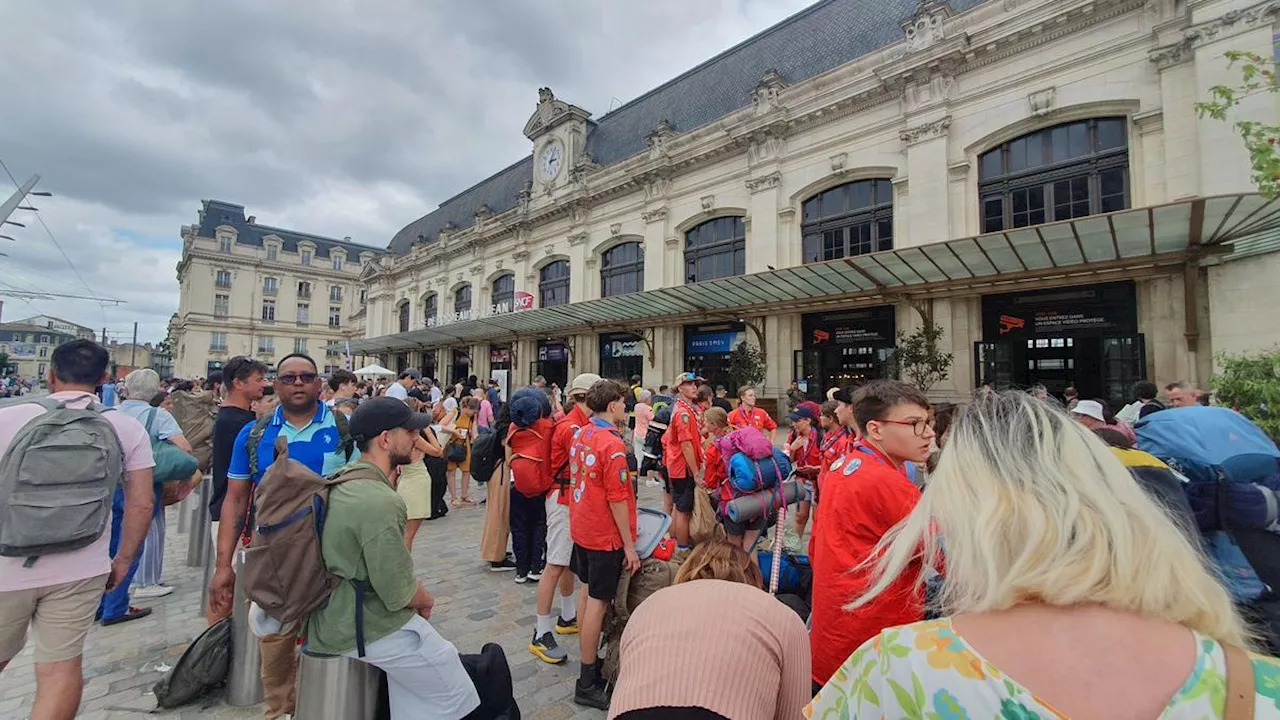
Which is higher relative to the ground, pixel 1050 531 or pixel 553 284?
pixel 553 284

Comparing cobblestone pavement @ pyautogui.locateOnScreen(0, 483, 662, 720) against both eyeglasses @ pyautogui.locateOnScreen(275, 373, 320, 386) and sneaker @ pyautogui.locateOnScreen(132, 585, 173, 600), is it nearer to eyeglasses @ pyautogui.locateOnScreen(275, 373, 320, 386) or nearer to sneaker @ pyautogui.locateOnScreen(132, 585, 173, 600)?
sneaker @ pyautogui.locateOnScreen(132, 585, 173, 600)

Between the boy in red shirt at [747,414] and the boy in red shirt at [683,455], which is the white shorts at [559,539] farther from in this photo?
the boy in red shirt at [747,414]

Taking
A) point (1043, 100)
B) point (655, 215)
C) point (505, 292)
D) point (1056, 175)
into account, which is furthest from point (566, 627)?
point (505, 292)

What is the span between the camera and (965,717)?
2.94 feet

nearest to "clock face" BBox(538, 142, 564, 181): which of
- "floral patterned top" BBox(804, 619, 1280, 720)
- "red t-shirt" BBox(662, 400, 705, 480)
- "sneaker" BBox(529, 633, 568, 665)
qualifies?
"red t-shirt" BBox(662, 400, 705, 480)

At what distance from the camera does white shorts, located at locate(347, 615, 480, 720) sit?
2.36 metres

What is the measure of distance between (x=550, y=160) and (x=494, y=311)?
29.4 ft

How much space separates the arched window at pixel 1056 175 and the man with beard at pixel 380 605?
15658 millimetres

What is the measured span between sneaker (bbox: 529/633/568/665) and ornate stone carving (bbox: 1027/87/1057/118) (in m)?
15.8

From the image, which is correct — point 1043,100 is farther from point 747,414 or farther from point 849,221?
point 747,414

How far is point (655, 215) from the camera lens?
21125mm

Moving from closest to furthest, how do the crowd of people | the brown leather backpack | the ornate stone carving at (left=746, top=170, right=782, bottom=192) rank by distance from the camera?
the crowd of people, the brown leather backpack, the ornate stone carving at (left=746, top=170, right=782, bottom=192)

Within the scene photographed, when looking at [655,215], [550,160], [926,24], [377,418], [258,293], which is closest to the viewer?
[377,418]

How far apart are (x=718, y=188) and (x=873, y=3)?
7320 millimetres
